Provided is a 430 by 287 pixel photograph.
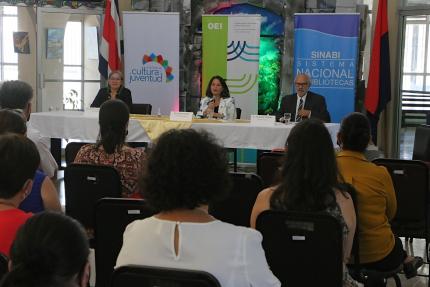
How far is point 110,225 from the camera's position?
2834 millimetres

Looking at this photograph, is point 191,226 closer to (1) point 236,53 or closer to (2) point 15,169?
(2) point 15,169

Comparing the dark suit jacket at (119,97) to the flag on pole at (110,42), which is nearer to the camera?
the dark suit jacket at (119,97)

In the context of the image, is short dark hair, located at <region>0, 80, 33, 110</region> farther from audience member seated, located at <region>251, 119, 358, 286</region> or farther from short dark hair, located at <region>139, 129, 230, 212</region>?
short dark hair, located at <region>139, 129, 230, 212</region>

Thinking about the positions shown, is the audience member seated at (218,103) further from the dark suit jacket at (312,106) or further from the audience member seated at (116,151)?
the audience member seated at (116,151)

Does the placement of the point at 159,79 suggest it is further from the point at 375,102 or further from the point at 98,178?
the point at 98,178

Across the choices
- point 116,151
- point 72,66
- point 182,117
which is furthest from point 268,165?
point 72,66

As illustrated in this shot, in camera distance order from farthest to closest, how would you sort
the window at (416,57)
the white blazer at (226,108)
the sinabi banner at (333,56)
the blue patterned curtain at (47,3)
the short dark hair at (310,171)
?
the blue patterned curtain at (47,3), the window at (416,57), the sinabi banner at (333,56), the white blazer at (226,108), the short dark hair at (310,171)

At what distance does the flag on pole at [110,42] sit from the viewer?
28.7ft

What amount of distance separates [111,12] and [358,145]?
6.30m

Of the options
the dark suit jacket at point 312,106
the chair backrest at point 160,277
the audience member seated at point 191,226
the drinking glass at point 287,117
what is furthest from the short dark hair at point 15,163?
the dark suit jacket at point 312,106

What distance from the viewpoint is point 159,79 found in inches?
337

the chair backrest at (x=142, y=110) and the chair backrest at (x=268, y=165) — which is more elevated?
the chair backrest at (x=142, y=110)

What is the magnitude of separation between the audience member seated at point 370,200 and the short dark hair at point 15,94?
2.09 meters

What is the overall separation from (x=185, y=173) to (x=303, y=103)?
513cm
